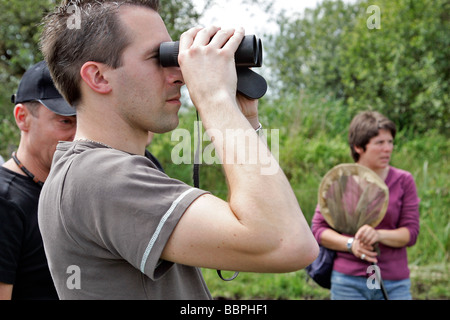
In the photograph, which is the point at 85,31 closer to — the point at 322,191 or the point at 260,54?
the point at 260,54

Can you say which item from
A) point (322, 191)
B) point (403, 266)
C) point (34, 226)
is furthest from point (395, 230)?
point (34, 226)

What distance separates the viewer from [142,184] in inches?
50.8

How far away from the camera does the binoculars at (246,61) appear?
147 centimetres

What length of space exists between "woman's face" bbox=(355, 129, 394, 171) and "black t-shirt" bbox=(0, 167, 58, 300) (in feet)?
8.44

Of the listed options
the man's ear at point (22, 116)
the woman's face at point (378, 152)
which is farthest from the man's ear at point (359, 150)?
the man's ear at point (22, 116)

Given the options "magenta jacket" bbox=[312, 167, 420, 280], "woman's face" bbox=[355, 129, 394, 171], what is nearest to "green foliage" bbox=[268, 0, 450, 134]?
"woman's face" bbox=[355, 129, 394, 171]

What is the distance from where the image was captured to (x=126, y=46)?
4.96 ft

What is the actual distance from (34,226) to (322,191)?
2204mm

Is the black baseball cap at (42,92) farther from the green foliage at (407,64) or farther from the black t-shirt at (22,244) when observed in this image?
the green foliage at (407,64)

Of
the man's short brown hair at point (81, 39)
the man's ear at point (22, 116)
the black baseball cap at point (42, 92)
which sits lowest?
the man's ear at point (22, 116)

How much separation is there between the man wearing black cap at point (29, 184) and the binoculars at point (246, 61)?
115 cm

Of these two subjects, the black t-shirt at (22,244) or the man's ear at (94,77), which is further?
the black t-shirt at (22,244)

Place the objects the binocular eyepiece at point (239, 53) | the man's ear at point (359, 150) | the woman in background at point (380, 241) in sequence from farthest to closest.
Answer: the man's ear at point (359, 150)
the woman in background at point (380, 241)
the binocular eyepiece at point (239, 53)
